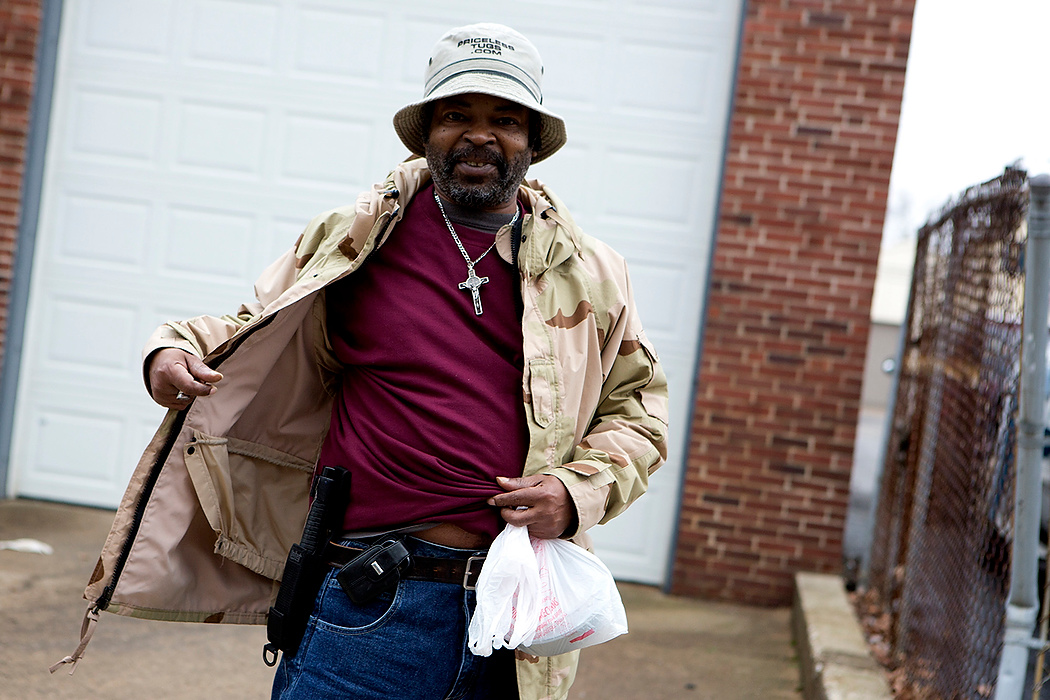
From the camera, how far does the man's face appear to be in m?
2.28

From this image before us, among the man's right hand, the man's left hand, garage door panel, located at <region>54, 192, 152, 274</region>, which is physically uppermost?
garage door panel, located at <region>54, 192, 152, 274</region>

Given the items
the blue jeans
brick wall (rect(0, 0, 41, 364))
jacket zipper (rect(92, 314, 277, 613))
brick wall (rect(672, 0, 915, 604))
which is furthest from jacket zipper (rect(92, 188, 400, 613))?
brick wall (rect(0, 0, 41, 364))

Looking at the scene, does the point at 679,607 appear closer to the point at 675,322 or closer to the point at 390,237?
the point at 675,322

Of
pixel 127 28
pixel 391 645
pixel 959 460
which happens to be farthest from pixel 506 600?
pixel 127 28

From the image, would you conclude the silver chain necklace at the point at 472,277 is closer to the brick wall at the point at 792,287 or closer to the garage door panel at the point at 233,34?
the brick wall at the point at 792,287

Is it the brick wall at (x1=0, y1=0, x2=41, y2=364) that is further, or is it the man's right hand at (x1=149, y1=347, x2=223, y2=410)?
the brick wall at (x1=0, y1=0, x2=41, y2=364)

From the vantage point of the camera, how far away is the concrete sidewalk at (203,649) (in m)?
3.91

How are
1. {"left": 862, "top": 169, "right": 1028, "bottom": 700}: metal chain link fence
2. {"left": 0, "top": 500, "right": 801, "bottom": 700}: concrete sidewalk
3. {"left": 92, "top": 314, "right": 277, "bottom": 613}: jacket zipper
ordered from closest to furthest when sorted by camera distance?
{"left": 92, "top": 314, "right": 277, "bottom": 613}: jacket zipper < {"left": 862, "top": 169, "right": 1028, "bottom": 700}: metal chain link fence < {"left": 0, "top": 500, "right": 801, "bottom": 700}: concrete sidewalk

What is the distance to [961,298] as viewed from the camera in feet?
13.8

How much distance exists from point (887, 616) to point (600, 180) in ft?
9.27

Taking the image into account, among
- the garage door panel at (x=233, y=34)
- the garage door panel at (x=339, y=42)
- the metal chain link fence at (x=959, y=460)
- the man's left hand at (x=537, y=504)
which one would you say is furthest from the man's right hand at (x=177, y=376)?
the garage door panel at (x=233, y=34)

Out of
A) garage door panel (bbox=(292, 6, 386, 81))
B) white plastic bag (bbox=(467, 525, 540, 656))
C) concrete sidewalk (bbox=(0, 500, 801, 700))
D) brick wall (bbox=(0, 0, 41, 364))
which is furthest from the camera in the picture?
garage door panel (bbox=(292, 6, 386, 81))

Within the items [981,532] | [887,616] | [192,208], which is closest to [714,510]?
[887,616]

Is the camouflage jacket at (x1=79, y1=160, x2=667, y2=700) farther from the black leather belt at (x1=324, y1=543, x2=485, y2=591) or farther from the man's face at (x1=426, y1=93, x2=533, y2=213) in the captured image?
the black leather belt at (x1=324, y1=543, x2=485, y2=591)
